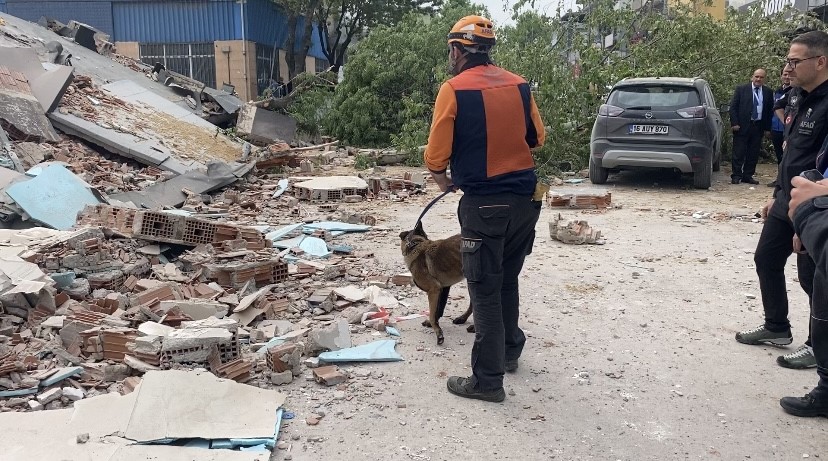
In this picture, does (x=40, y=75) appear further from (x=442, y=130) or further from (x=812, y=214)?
(x=812, y=214)

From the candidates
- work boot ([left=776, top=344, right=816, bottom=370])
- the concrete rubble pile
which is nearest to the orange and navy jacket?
the concrete rubble pile

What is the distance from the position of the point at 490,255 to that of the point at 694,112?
8.80 meters

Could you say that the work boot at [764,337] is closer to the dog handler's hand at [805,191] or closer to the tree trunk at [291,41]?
the dog handler's hand at [805,191]

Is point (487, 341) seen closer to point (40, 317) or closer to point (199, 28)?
point (40, 317)

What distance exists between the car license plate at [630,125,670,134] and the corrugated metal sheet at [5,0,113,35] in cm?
2695

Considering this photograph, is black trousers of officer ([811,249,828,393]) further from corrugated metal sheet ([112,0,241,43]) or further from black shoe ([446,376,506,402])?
corrugated metal sheet ([112,0,241,43])

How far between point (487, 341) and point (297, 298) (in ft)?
8.15

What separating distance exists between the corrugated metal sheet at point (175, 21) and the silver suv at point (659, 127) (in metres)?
22.9

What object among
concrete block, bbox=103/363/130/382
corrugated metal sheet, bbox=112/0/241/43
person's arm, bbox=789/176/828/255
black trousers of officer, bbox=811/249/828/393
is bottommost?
concrete block, bbox=103/363/130/382

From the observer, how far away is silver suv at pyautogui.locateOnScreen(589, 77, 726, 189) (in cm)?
1130

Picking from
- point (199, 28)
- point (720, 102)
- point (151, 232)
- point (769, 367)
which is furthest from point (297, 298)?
point (199, 28)

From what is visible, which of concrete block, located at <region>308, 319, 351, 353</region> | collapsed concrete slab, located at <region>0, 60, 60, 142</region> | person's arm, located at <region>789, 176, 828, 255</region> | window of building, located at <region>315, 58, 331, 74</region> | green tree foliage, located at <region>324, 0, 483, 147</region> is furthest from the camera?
window of building, located at <region>315, 58, 331, 74</region>

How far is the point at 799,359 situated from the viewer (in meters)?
4.47

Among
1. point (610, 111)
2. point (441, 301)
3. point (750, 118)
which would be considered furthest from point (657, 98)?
point (441, 301)
